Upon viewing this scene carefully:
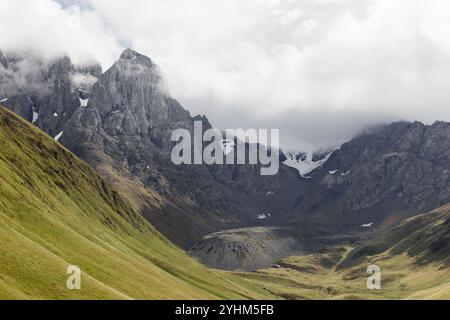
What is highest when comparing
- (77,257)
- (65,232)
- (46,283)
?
(65,232)
